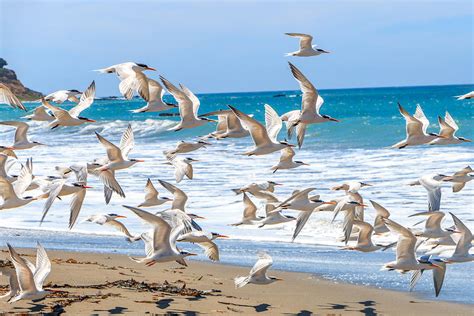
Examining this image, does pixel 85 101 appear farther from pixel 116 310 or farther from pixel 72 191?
pixel 116 310

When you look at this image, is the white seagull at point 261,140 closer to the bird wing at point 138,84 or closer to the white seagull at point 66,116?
the bird wing at point 138,84

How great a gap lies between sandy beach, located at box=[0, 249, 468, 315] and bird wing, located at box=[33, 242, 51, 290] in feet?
1.63

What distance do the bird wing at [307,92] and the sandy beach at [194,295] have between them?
2.40 meters

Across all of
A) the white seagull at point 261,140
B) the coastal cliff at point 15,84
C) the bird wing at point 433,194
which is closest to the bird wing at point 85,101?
the white seagull at point 261,140

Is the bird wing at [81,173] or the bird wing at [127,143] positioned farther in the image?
the bird wing at [127,143]

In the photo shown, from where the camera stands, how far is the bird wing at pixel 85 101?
46.2 ft

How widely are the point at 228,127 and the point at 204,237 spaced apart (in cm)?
309

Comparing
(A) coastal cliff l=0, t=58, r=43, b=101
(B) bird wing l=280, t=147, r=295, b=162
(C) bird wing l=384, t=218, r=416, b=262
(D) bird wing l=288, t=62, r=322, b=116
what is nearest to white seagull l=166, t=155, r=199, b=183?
(B) bird wing l=280, t=147, r=295, b=162

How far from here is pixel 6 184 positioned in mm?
12398

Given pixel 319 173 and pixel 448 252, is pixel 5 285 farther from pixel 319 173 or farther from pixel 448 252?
pixel 319 173

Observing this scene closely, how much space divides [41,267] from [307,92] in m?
4.77

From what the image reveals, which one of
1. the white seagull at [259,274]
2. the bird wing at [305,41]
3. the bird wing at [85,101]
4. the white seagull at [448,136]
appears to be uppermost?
the bird wing at [305,41]

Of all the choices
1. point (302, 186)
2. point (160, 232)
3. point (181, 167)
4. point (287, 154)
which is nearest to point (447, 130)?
point (287, 154)

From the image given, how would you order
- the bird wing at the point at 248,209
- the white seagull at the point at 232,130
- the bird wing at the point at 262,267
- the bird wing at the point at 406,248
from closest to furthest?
the bird wing at the point at 262,267, the bird wing at the point at 406,248, the white seagull at the point at 232,130, the bird wing at the point at 248,209
